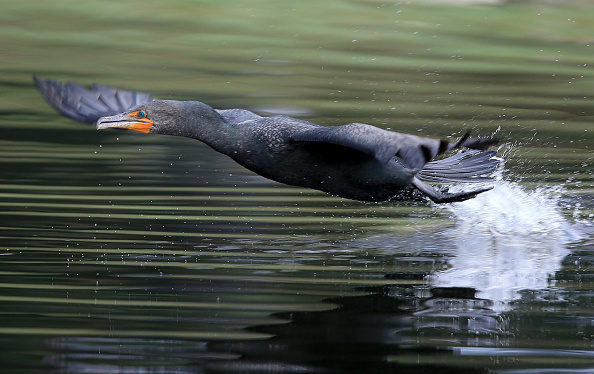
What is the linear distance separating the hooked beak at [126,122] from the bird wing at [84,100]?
2.84 feet

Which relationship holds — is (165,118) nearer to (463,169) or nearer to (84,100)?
(84,100)

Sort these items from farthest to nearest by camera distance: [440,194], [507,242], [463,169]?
[463,169] → [440,194] → [507,242]

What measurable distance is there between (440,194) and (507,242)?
553mm

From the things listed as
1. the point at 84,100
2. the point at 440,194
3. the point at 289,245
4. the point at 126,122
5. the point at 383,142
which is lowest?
the point at 289,245

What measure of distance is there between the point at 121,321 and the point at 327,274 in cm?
137

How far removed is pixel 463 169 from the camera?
24.8ft

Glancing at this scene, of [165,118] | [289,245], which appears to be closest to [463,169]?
[289,245]

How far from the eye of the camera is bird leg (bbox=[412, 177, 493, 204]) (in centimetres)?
707

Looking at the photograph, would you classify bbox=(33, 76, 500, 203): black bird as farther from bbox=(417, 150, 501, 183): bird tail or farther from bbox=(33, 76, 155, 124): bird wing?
bbox=(33, 76, 155, 124): bird wing

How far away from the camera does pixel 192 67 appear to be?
1573 centimetres

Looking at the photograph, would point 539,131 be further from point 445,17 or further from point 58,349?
point 445,17

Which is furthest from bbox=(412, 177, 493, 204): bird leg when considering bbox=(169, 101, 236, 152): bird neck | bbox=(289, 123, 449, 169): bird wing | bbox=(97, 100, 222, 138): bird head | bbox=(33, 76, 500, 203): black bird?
bbox=(97, 100, 222, 138): bird head

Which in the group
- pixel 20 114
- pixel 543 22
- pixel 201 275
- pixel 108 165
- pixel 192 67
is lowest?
pixel 201 275

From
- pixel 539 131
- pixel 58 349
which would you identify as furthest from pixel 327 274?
pixel 539 131
